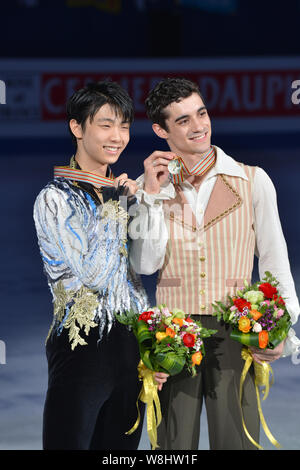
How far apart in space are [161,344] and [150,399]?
246 mm

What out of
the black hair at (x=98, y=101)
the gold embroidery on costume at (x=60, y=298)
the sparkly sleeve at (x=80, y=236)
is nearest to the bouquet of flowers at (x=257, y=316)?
the sparkly sleeve at (x=80, y=236)

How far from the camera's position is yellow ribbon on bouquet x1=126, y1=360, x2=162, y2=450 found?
3.82 m

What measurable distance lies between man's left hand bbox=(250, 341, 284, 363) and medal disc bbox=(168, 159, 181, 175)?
0.77m

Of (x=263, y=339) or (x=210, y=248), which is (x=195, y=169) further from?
(x=263, y=339)

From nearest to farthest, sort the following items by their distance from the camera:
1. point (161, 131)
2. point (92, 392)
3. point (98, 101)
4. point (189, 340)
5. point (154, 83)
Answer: point (189, 340) < point (92, 392) < point (98, 101) < point (161, 131) < point (154, 83)

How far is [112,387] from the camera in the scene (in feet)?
12.6

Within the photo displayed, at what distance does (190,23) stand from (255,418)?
1700 cm

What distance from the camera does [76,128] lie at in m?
3.98

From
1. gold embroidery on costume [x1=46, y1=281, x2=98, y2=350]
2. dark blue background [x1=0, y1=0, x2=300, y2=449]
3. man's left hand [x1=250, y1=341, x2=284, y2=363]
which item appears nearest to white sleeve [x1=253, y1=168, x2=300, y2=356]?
man's left hand [x1=250, y1=341, x2=284, y2=363]

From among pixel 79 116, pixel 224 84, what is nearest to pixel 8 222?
pixel 224 84

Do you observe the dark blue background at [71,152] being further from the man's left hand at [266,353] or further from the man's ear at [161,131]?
the man's ear at [161,131]

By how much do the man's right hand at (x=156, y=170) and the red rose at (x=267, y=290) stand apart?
0.56 meters

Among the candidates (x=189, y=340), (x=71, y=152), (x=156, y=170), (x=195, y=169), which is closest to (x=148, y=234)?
(x=156, y=170)
